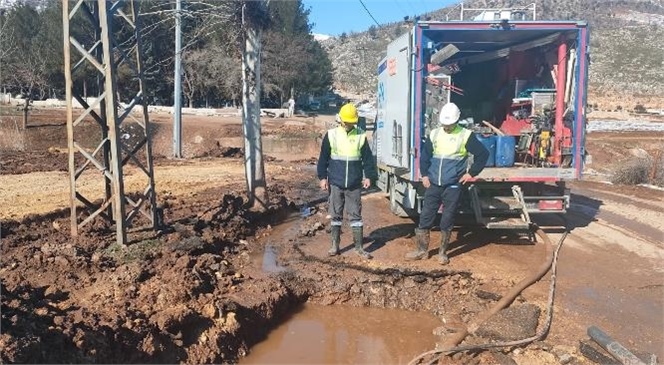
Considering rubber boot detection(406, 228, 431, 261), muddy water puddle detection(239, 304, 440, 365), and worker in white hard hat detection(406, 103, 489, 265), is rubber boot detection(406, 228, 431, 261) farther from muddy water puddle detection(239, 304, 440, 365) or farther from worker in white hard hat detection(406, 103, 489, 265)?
muddy water puddle detection(239, 304, 440, 365)

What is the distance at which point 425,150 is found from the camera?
729 centimetres

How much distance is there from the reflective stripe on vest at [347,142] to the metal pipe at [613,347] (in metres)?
3.40

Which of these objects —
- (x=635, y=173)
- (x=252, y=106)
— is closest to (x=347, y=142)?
(x=252, y=106)

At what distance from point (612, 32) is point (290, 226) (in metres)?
96.7

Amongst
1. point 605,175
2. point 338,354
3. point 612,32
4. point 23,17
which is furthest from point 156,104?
point 612,32

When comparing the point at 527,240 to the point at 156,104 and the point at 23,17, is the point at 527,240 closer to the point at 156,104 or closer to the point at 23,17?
the point at 156,104

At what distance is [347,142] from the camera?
281 inches

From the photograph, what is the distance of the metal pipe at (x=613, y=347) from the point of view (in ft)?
14.3

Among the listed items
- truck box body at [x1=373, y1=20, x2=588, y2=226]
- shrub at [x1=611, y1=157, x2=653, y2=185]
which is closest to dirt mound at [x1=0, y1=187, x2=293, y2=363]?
truck box body at [x1=373, y1=20, x2=588, y2=226]

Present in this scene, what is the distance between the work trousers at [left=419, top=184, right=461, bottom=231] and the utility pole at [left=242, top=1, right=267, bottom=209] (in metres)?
3.59

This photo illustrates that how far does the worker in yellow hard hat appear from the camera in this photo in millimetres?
7129

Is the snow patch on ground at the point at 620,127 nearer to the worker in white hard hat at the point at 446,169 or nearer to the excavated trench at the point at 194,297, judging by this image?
the worker in white hard hat at the point at 446,169

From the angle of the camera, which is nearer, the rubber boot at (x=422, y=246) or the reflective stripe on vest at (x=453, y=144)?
the reflective stripe on vest at (x=453, y=144)

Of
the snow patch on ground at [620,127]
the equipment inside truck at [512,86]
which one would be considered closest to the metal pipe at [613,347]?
the equipment inside truck at [512,86]
